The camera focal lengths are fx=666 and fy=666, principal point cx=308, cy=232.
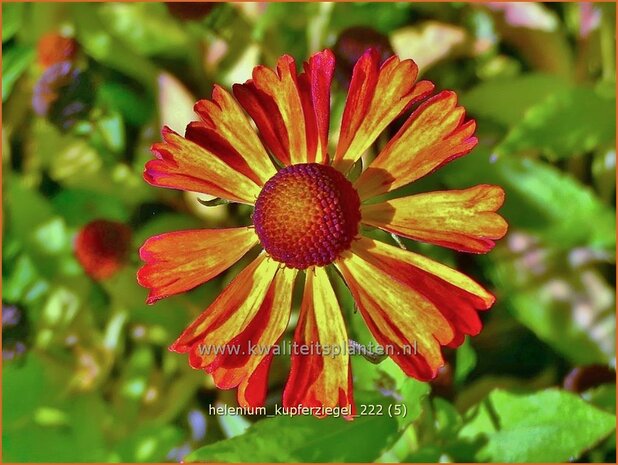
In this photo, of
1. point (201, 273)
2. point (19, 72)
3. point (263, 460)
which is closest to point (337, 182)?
point (201, 273)

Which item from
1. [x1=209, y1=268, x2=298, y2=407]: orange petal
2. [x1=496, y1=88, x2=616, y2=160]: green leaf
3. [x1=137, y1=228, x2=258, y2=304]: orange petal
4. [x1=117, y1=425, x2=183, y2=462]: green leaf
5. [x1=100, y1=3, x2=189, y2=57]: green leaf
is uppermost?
[x1=100, y1=3, x2=189, y2=57]: green leaf

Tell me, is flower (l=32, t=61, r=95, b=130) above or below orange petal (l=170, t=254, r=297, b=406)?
above

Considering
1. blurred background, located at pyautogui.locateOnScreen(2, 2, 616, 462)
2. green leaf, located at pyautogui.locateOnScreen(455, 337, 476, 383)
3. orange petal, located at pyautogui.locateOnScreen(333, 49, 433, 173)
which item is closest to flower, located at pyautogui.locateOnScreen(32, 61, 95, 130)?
blurred background, located at pyautogui.locateOnScreen(2, 2, 616, 462)

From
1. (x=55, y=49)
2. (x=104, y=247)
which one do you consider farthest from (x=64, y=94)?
(x=104, y=247)

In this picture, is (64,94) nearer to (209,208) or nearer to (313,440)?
(209,208)

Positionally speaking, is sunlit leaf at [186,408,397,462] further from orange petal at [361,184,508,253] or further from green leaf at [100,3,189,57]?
green leaf at [100,3,189,57]

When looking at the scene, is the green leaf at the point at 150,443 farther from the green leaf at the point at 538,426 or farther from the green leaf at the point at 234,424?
the green leaf at the point at 538,426
